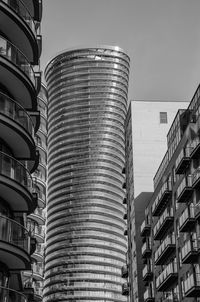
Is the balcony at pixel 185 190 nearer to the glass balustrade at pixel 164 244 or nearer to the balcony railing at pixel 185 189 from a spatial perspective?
the balcony railing at pixel 185 189

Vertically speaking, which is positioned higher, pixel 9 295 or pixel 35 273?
pixel 35 273

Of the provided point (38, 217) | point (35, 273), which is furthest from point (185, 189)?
point (35, 273)

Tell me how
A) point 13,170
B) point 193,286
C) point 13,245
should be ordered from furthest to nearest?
point 193,286 < point 13,170 < point 13,245

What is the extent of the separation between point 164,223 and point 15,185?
37220mm

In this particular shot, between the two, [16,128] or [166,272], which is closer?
[16,128]

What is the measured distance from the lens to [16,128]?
29.0m

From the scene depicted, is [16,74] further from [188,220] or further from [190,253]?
[190,253]

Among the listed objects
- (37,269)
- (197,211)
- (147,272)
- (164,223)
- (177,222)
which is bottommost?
(37,269)

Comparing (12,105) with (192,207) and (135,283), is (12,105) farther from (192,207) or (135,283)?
(135,283)

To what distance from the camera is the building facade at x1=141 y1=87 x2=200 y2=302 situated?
52.0 meters

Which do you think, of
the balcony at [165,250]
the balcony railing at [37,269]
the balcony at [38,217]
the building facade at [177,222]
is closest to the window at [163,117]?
the building facade at [177,222]

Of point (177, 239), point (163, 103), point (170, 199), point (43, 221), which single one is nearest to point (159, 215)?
point (170, 199)

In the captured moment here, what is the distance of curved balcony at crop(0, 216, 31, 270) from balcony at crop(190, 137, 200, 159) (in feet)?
84.2

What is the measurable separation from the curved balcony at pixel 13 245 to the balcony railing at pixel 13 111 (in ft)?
16.9
